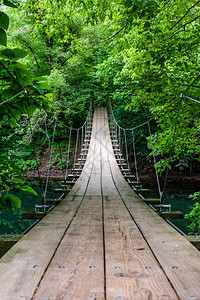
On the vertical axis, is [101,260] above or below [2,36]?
below

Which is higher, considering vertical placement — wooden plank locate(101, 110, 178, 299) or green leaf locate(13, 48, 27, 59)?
green leaf locate(13, 48, 27, 59)

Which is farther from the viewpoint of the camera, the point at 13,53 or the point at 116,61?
the point at 116,61

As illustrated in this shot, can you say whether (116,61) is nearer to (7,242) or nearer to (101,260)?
(7,242)

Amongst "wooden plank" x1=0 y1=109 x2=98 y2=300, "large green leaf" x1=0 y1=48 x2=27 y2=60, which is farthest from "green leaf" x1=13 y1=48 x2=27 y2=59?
"wooden plank" x1=0 y1=109 x2=98 y2=300

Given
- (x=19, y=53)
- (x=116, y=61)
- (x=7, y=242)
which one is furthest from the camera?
(x=116, y=61)

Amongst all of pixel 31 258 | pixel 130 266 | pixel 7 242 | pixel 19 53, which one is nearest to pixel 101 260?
pixel 130 266

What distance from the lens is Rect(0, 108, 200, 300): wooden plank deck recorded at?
0.69 meters

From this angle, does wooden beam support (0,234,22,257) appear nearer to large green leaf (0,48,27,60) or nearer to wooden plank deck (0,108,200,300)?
wooden plank deck (0,108,200,300)

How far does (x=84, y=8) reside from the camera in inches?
104

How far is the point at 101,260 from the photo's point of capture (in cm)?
91

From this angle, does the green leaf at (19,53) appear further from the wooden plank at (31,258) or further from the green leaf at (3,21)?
the wooden plank at (31,258)

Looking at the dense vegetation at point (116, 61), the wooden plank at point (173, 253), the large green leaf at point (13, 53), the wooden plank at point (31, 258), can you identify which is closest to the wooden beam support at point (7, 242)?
the wooden plank at point (31, 258)

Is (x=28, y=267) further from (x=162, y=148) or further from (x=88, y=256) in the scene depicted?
(x=162, y=148)

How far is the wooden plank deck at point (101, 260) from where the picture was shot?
69 cm
